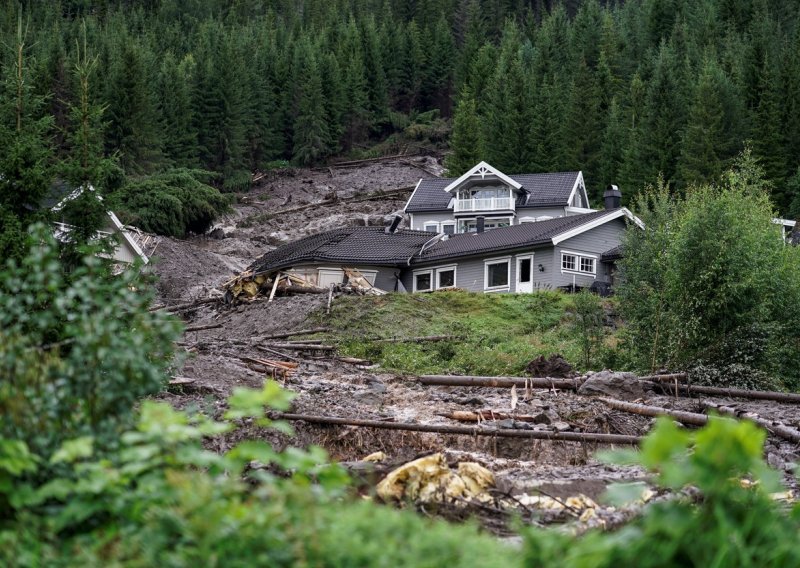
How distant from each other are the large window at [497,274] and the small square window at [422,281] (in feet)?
8.04

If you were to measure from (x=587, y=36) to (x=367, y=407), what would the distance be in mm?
75643

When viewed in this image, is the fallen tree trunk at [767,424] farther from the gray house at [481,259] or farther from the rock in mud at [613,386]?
the gray house at [481,259]

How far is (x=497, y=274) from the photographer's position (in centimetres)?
4228

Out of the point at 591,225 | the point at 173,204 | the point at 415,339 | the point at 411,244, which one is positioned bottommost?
→ the point at 415,339

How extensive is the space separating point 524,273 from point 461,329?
11.9 meters

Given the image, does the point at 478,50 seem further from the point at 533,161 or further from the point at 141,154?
the point at 141,154

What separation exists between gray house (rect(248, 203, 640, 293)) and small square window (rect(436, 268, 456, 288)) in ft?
0.14

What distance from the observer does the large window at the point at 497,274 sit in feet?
138

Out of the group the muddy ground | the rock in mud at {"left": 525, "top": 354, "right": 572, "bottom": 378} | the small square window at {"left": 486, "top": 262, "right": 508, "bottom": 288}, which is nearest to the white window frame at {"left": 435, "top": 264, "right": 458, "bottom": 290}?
the small square window at {"left": 486, "top": 262, "right": 508, "bottom": 288}

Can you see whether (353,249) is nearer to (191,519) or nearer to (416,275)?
(416,275)

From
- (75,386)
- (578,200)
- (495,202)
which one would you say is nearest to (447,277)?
(495,202)

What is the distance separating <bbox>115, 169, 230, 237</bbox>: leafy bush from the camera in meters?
50.8

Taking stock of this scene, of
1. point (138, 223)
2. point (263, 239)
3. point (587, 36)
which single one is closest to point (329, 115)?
point (587, 36)

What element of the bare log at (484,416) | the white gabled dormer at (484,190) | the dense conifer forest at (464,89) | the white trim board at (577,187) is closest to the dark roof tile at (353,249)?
the white gabled dormer at (484,190)
